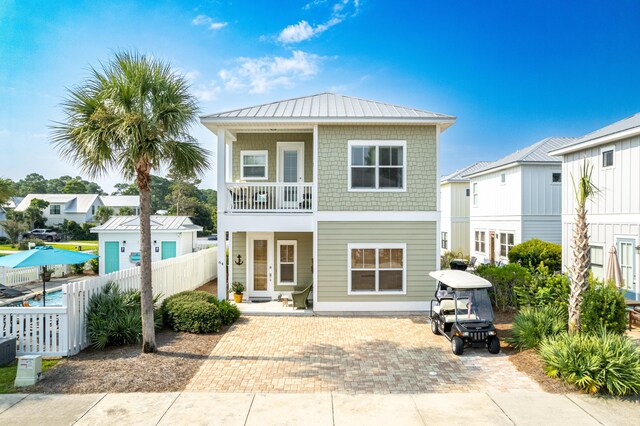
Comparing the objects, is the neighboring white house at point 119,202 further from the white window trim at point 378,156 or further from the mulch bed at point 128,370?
the mulch bed at point 128,370

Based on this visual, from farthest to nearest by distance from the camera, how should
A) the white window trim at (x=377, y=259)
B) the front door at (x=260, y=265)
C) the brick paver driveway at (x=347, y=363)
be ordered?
the front door at (x=260, y=265), the white window trim at (x=377, y=259), the brick paver driveway at (x=347, y=363)

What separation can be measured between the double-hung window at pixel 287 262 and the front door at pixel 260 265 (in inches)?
14.1

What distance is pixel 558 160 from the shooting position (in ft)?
59.9

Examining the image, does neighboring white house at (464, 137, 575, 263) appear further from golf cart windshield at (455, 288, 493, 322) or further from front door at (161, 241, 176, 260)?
front door at (161, 241, 176, 260)

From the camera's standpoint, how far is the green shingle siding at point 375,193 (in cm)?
1182

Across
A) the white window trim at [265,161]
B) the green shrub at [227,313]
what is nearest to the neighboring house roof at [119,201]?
the white window trim at [265,161]

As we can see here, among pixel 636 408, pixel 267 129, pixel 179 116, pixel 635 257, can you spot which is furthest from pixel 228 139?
pixel 635 257

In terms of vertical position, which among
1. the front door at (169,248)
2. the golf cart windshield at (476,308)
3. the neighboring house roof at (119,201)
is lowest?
the golf cart windshield at (476,308)

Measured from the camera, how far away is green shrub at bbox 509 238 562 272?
650 inches

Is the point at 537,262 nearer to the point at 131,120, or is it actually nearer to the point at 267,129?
the point at 267,129

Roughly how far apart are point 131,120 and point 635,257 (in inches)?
610

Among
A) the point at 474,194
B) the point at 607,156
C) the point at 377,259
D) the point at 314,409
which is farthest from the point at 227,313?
the point at 474,194

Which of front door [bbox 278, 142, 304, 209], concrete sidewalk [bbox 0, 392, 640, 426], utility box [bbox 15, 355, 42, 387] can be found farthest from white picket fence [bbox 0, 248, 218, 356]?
front door [bbox 278, 142, 304, 209]

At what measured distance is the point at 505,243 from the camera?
20.3 metres
